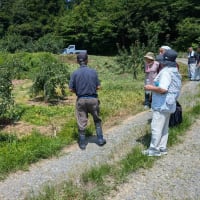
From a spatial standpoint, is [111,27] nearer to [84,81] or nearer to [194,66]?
[194,66]

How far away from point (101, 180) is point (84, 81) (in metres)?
2.23

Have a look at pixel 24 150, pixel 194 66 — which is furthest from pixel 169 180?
pixel 194 66

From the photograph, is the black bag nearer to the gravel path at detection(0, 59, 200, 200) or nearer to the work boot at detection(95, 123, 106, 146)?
the gravel path at detection(0, 59, 200, 200)

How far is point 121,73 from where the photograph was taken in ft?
73.7

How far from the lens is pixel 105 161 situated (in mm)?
6965

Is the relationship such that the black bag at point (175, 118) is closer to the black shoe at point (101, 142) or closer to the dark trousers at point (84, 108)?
the black shoe at point (101, 142)

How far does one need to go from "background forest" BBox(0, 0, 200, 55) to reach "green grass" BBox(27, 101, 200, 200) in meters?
35.9

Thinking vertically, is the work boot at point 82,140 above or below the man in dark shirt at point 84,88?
below

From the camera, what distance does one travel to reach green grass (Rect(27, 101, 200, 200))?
5410 millimetres

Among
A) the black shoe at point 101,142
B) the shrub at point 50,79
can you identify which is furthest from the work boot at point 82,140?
the shrub at point 50,79

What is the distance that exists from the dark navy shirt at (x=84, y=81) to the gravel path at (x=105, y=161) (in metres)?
1.09

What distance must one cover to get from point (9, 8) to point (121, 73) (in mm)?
61519

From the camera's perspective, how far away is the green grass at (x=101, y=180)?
5.41 m

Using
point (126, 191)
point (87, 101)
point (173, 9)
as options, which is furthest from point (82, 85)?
point (173, 9)
